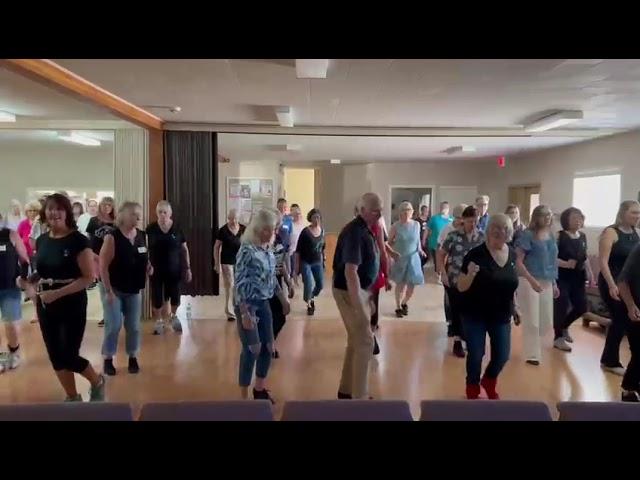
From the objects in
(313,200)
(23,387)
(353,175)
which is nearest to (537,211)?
(23,387)

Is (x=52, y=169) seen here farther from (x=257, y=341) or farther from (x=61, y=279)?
(x=257, y=341)

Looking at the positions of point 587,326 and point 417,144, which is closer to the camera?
point 587,326

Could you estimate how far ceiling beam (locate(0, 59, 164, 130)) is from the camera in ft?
11.9

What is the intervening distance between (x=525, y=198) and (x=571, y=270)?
237 inches

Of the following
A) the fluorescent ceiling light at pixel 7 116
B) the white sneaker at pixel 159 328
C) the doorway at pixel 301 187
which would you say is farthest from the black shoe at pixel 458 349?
the doorway at pixel 301 187

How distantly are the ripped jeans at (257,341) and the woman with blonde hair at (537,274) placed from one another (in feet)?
7.38

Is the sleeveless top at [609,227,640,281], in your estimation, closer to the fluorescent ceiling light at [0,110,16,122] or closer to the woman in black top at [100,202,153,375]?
the woman in black top at [100,202,153,375]

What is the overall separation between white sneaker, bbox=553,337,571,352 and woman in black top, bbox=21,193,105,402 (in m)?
4.35

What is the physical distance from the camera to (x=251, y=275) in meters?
3.34
